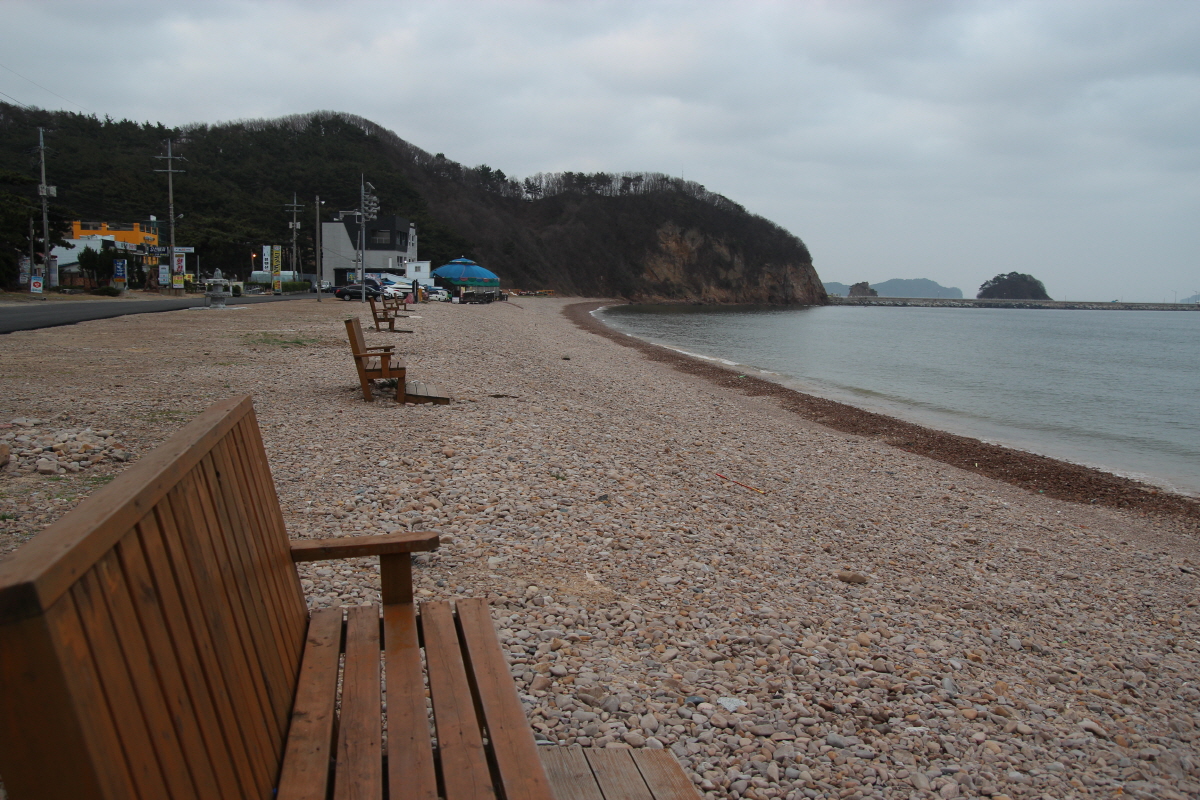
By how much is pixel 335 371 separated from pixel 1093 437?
14.3m

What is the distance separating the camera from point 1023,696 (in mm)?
3635

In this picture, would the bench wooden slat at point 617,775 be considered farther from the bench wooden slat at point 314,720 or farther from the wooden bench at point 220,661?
the bench wooden slat at point 314,720

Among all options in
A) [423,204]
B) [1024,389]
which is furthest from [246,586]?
[423,204]

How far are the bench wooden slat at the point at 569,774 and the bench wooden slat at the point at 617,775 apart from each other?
3 centimetres

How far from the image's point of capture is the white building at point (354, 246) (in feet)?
230

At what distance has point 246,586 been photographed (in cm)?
184

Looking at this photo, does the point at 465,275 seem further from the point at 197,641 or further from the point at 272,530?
the point at 197,641

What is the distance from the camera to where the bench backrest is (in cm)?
91

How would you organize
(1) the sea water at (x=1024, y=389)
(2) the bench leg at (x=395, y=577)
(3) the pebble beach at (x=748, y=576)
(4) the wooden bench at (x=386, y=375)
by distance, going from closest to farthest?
(2) the bench leg at (x=395, y=577), (3) the pebble beach at (x=748, y=576), (4) the wooden bench at (x=386, y=375), (1) the sea water at (x=1024, y=389)

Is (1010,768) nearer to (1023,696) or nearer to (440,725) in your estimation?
(1023,696)

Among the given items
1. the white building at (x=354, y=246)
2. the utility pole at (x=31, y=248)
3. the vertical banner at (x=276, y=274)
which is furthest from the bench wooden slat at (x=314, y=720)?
the white building at (x=354, y=246)

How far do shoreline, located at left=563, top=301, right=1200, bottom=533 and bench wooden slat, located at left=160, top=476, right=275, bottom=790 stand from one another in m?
9.36

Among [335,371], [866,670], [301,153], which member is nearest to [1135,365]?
[335,371]

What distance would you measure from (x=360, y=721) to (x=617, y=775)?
3.11ft
